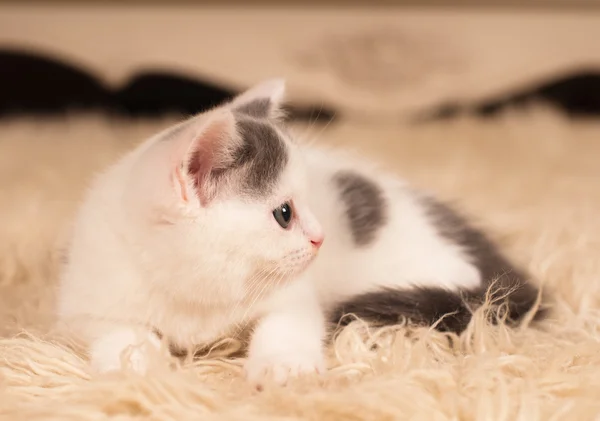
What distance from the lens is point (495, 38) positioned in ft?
7.77

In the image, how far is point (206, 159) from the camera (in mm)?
746

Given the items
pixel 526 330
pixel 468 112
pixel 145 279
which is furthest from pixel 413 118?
pixel 145 279

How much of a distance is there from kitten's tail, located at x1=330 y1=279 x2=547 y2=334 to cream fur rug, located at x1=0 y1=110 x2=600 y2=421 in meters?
0.03

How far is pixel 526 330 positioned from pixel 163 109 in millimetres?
1800

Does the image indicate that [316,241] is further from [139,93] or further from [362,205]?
[139,93]

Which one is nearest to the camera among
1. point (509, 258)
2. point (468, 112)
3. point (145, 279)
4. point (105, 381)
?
point (105, 381)

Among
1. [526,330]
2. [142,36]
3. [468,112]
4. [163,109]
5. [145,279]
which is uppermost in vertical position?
[142,36]

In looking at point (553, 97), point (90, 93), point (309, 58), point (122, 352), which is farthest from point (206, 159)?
point (553, 97)

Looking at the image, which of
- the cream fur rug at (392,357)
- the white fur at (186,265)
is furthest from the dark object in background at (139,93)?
the white fur at (186,265)

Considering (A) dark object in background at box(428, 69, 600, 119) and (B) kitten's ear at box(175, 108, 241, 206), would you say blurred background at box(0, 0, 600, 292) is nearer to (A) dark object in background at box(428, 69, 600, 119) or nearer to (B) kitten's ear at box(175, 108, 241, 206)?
(A) dark object in background at box(428, 69, 600, 119)

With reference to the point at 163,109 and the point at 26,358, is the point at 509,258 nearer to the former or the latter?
the point at 26,358

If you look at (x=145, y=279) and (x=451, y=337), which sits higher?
(x=145, y=279)

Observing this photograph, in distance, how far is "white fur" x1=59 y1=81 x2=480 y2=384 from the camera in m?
0.75

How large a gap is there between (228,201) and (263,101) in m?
0.23
